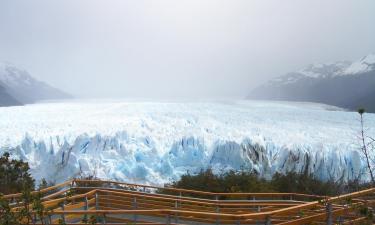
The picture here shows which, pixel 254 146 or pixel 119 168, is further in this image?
pixel 254 146

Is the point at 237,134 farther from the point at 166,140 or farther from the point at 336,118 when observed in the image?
the point at 336,118

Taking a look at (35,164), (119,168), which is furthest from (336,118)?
(35,164)

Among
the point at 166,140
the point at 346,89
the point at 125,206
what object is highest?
the point at 346,89

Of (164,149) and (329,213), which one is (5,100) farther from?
(329,213)

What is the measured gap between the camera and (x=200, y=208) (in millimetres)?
10188

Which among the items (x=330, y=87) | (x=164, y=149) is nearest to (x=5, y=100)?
(x=164, y=149)

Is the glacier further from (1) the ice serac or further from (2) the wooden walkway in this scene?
(2) the wooden walkway

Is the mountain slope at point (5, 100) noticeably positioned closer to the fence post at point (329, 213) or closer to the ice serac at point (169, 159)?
the ice serac at point (169, 159)

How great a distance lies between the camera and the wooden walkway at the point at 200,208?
5.27 m

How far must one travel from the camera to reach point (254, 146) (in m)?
22.2

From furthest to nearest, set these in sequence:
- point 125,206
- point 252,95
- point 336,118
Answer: point 252,95, point 336,118, point 125,206

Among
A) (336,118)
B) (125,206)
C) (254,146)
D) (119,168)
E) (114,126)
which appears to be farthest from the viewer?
(336,118)

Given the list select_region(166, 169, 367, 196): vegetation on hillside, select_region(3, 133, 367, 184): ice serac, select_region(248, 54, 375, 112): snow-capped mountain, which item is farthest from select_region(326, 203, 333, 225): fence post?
select_region(248, 54, 375, 112): snow-capped mountain

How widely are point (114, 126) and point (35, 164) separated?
471cm
